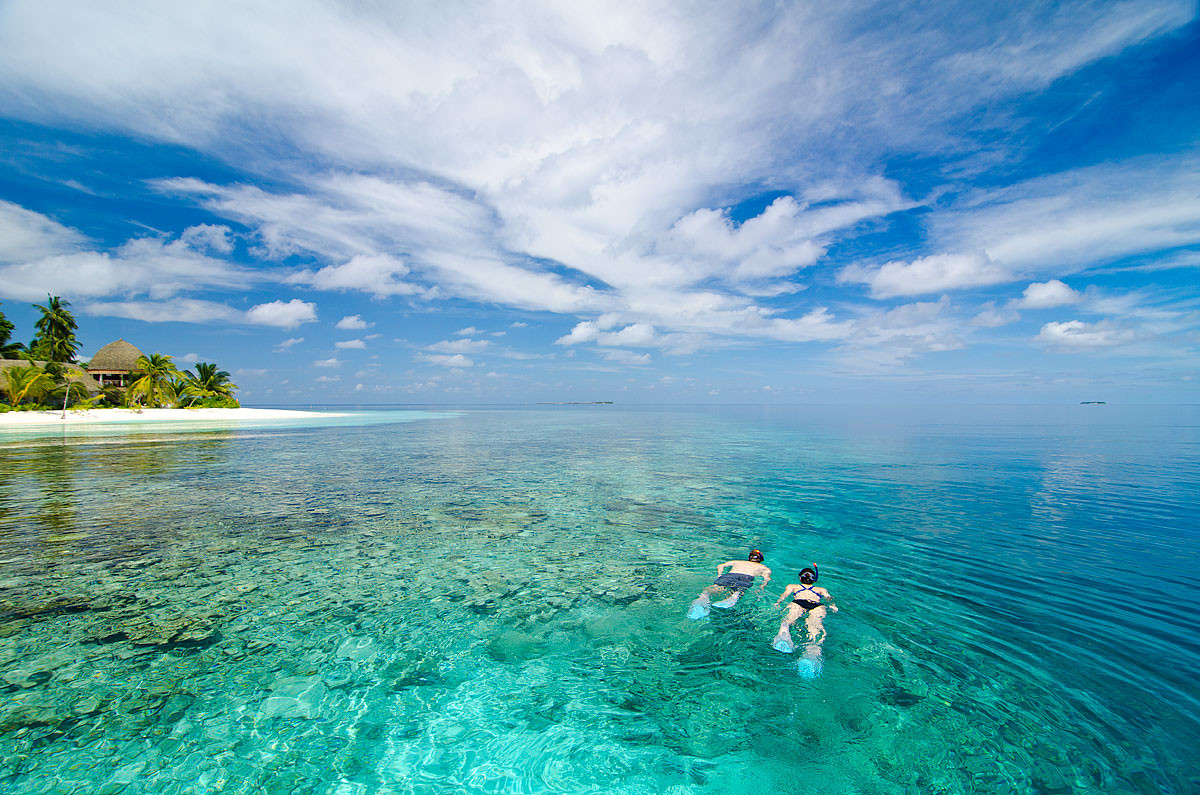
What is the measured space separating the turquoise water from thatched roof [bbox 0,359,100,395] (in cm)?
7849

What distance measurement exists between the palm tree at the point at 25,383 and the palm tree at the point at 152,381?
10956 millimetres

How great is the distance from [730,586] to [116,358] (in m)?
117

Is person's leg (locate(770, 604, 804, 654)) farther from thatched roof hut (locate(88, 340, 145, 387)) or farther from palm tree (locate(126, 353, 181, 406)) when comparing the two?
thatched roof hut (locate(88, 340, 145, 387))

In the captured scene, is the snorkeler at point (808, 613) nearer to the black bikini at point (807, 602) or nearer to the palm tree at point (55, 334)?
the black bikini at point (807, 602)

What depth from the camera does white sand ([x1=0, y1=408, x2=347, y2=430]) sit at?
6519 cm

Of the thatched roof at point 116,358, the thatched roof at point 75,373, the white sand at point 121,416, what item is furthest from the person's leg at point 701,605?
the thatched roof at point 116,358

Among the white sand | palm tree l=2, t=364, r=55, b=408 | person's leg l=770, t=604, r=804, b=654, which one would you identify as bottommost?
person's leg l=770, t=604, r=804, b=654

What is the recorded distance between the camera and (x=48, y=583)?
11766 millimetres

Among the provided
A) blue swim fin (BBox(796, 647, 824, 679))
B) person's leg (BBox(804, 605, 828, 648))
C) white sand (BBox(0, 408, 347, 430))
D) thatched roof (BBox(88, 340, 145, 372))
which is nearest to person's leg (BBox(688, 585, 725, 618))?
person's leg (BBox(804, 605, 828, 648))

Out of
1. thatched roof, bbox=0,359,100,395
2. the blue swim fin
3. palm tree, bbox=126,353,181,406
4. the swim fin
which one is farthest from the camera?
palm tree, bbox=126,353,181,406

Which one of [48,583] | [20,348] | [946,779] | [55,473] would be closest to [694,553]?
[946,779]

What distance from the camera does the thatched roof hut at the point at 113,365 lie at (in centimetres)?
8506

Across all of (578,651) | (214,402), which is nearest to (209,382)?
(214,402)

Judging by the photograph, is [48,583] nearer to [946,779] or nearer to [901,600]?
[946,779]
